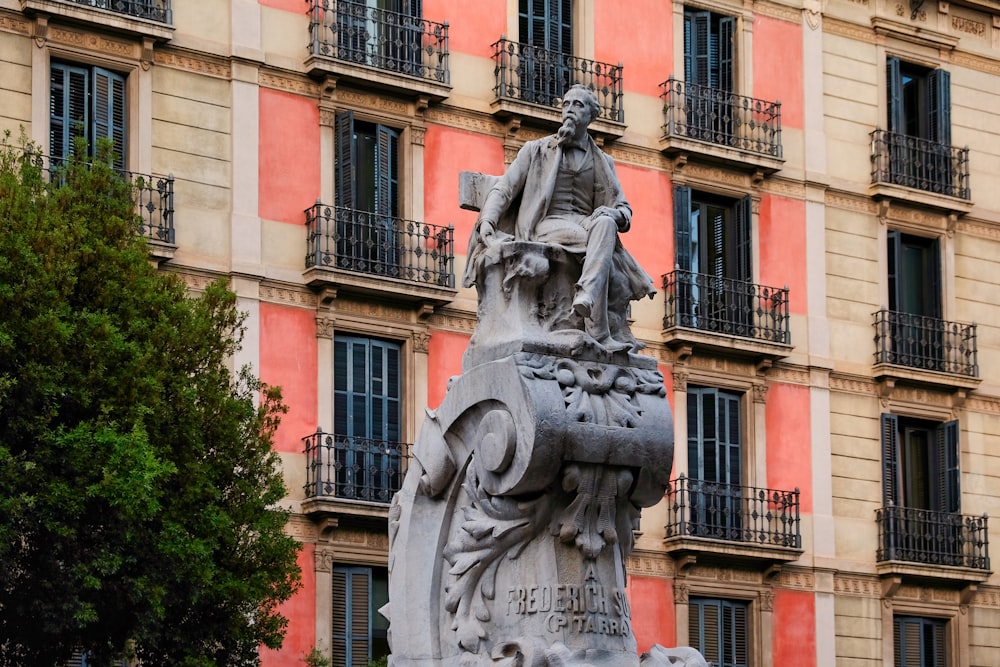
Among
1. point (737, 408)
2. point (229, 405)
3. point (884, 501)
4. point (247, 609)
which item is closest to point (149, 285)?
point (229, 405)

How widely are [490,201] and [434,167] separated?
55.4ft

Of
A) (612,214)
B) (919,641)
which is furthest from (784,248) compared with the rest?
(612,214)

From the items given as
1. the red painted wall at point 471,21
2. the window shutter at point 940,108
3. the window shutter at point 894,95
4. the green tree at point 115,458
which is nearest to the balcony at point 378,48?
the red painted wall at point 471,21

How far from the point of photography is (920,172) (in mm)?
Result: 34812

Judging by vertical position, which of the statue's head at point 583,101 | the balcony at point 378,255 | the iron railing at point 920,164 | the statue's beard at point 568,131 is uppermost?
the iron railing at point 920,164

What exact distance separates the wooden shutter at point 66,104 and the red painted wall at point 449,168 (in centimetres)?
518

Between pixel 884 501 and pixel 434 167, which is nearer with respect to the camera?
pixel 434 167

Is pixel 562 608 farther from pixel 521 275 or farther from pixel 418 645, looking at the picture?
pixel 521 275

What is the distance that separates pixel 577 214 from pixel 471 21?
17819 millimetres

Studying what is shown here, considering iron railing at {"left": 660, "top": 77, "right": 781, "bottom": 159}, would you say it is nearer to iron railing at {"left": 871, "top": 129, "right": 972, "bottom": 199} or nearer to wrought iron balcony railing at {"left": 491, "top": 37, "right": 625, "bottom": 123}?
wrought iron balcony railing at {"left": 491, "top": 37, "right": 625, "bottom": 123}

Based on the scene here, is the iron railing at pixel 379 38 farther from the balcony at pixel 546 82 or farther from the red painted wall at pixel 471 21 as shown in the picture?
the balcony at pixel 546 82

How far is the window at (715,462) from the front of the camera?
3091 cm

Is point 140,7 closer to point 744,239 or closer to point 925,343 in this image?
point 744,239

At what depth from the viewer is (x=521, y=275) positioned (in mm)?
12477
